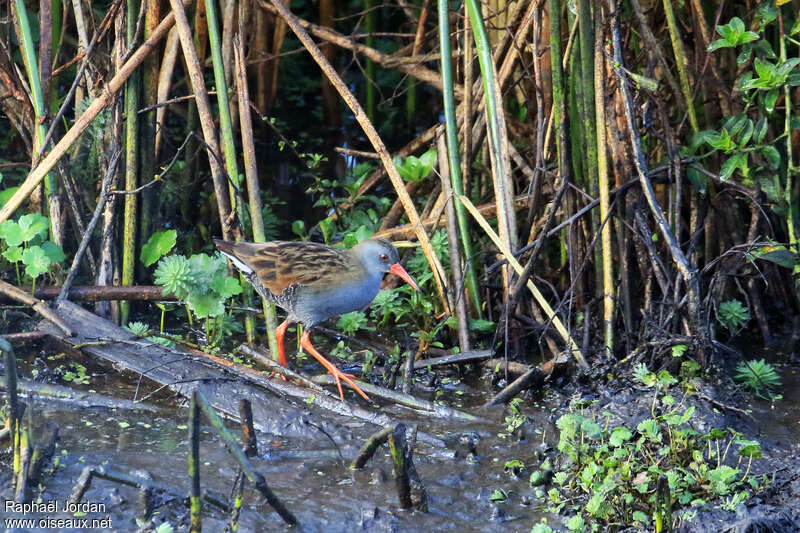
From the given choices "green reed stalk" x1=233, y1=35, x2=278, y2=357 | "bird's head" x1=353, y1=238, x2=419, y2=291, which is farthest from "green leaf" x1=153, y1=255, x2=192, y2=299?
"bird's head" x1=353, y1=238, x2=419, y2=291

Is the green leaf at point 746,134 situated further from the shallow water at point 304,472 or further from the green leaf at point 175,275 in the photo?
the green leaf at point 175,275

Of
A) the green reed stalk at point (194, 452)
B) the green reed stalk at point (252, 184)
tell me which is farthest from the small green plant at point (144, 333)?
the green reed stalk at point (194, 452)

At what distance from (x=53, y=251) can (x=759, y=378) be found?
3.52 m

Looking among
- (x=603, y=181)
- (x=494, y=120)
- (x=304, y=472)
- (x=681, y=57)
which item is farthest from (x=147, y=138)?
(x=681, y=57)

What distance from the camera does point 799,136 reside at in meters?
5.00

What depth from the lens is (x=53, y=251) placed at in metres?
4.93

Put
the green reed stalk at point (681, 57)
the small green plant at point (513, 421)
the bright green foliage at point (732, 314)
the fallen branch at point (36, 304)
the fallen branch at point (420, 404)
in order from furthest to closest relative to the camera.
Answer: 1. the bright green foliage at point (732, 314)
2. the fallen branch at point (36, 304)
3. the green reed stalk at point (681, 57)
4. the fallen branch at point (420, 404)
5. the small green plant at point (513, 421)

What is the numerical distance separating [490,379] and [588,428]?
3.21 ft

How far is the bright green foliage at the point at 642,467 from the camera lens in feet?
11.2

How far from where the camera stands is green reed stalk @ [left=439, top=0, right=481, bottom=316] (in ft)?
14.9

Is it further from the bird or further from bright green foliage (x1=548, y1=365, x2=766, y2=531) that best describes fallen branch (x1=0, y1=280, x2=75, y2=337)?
→ bright green foliage (x1=548, y1=365, x2=766, y2=531)

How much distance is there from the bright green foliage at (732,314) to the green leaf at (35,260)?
11.0 ft

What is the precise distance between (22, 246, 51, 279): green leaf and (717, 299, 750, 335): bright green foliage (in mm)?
3364

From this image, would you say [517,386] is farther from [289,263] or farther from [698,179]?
[698,179]
